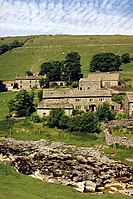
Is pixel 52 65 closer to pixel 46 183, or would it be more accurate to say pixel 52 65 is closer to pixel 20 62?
pixel 20 62

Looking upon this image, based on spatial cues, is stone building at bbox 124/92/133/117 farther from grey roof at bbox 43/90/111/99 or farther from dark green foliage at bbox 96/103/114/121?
grey roof at bbox 43/90/111/99

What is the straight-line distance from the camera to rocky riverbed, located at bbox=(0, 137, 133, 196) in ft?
167

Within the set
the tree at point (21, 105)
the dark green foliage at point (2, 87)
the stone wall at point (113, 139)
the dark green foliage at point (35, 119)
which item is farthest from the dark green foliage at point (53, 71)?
the stone wall at point (113, 139)

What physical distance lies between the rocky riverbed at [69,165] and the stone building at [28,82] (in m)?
52.2

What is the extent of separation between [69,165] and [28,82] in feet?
230

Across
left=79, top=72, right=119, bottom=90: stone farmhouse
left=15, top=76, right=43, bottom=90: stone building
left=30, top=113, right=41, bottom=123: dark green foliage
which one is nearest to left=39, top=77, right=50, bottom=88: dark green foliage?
left=15, top=76, right=43, bottom=90: stone building

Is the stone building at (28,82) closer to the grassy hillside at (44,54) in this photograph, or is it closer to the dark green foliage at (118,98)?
the grassy hillside at (44,54)

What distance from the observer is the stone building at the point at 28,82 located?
125438 mm

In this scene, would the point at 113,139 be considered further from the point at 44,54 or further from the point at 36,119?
the point at 44,54

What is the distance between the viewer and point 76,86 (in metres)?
113

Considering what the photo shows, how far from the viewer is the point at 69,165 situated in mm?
59125

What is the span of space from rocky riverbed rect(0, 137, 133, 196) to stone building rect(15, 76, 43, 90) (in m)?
52.2

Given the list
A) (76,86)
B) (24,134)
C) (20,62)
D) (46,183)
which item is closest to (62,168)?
(46,183)

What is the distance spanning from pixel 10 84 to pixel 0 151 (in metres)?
62.2
